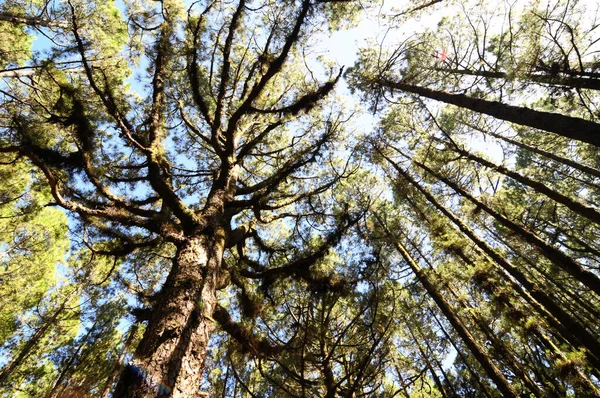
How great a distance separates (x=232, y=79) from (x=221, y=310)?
6764mm

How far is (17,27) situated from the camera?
873cm

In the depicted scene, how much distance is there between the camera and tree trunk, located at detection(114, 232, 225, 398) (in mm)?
2354

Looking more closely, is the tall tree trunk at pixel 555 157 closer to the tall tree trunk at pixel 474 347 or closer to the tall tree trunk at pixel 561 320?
the tall tree trunk at pixel 561 320

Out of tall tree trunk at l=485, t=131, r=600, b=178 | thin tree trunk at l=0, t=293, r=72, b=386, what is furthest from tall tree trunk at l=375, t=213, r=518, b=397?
thin tree trunk at l=0, t=293, r=72, b=386

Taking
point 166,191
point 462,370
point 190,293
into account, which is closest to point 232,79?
point 166,191

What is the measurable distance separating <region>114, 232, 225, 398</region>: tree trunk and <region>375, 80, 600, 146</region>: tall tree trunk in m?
5.58

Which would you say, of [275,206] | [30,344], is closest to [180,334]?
[275,206]

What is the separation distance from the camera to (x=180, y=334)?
278cm

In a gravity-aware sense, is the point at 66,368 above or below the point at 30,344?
below

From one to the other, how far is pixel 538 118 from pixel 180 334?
643cm

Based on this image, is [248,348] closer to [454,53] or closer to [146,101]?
[146,101]

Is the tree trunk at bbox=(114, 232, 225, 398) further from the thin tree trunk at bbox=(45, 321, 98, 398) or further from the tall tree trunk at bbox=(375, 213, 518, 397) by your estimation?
the thin tree trunk at bbox=(45, 321, 98, 398)

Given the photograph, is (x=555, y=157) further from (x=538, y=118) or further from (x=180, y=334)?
(x=180, y=334)

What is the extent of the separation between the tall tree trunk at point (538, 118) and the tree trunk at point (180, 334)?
5.58m
